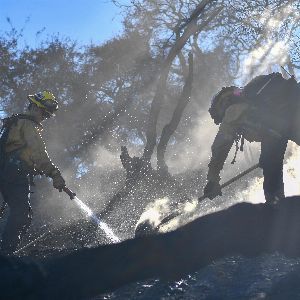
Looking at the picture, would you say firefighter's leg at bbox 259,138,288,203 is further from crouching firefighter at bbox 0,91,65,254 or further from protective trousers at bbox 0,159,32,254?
protective trousers at bbox 0,159,32,254

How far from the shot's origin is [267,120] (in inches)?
230

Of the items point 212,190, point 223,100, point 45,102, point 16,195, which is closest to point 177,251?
point 212,190

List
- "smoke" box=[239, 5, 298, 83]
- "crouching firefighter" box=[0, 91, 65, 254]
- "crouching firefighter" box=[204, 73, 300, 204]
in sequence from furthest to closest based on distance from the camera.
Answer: "smoke" box=[239, 5, 298, 83] < "crouching firefighter" box=[204, 73, 300, 204] < "crouching firefighter" box=[0, 91, 65, 254]

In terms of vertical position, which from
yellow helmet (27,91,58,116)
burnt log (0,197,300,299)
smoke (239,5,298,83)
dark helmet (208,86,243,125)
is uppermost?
smoke (239,5,298,83)

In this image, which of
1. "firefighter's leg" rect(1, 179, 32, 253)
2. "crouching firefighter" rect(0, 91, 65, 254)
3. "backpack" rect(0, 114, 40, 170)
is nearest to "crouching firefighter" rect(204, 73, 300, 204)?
"crouching firefighter" rect(0, 91, 65, 254)

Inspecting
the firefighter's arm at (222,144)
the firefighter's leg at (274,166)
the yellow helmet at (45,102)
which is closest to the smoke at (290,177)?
the firefighter's leg at (274,166)

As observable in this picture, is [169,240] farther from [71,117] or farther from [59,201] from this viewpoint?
[71,117]

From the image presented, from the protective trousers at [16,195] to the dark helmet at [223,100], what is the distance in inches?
95.9

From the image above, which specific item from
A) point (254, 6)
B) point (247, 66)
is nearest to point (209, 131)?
point (247, 66)

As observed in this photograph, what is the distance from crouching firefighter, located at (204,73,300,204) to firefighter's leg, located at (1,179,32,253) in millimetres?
2220

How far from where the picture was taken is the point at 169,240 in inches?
148

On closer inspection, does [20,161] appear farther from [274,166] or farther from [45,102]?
[274,166]

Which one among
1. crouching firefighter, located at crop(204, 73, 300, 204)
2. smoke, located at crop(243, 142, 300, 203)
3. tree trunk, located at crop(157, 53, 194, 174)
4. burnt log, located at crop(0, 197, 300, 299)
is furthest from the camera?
tree trunk, located at crop(157, 53, 194, 174)

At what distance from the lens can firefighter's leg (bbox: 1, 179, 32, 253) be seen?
5.39 meters
